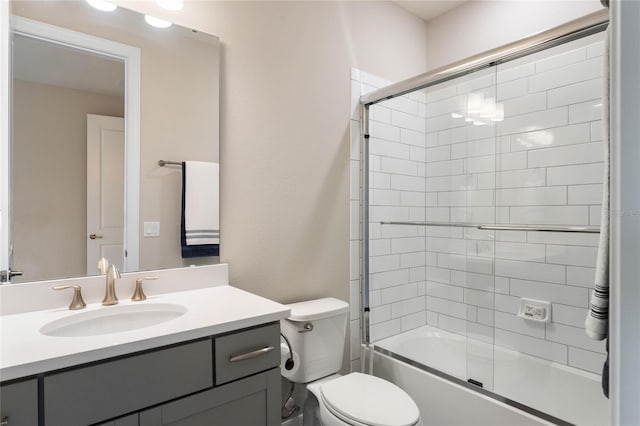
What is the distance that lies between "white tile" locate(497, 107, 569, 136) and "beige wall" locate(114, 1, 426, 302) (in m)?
0.90

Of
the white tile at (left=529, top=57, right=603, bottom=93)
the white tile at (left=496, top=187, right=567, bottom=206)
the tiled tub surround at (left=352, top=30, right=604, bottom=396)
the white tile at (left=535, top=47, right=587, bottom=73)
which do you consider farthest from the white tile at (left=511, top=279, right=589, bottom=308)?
the white tile at (left=535, top=47, right=587, bottom=73)

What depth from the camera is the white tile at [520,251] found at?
6.92ft

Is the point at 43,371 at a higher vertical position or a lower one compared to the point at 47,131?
lower

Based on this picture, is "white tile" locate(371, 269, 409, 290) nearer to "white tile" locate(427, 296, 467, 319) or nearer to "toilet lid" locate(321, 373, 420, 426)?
"white tile" locate(427, 296, 467, 319)

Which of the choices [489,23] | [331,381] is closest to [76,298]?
[331,381]

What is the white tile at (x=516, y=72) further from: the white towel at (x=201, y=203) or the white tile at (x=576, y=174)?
the white towel at (x=201, y=203)

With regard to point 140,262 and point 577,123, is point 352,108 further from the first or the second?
point 140,262

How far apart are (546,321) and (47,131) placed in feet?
8.36

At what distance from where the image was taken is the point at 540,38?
58.7 inches

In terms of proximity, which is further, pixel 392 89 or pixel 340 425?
pixel 392 89

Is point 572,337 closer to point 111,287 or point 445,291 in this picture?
point 445,291

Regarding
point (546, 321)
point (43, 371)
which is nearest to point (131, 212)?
point (43, 371)

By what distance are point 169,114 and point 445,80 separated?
137 centimetres

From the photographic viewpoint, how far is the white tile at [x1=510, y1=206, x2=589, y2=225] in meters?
1.96
